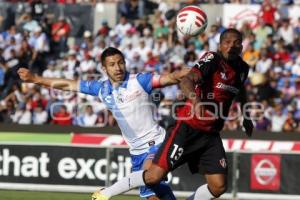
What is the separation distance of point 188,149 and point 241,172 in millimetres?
5738

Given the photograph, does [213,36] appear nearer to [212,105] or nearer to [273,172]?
[273,172]

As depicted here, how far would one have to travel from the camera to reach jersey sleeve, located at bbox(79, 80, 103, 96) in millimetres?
10391

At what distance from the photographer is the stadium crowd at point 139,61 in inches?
758

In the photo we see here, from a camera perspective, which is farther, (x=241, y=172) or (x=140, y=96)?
(x=241, y=172)

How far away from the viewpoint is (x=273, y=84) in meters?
19.7

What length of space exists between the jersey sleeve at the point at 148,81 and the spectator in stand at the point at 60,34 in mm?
13046

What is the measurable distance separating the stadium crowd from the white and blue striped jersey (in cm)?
845

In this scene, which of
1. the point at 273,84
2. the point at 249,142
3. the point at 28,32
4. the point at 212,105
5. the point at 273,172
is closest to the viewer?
the point at 212,105

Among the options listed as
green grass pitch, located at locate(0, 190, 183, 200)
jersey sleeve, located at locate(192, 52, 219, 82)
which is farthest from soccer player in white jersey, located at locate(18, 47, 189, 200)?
green grass pitch, located at locate(0, 190, 183, 200)

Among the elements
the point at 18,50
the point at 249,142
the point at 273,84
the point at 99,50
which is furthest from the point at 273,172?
the point at 18,50

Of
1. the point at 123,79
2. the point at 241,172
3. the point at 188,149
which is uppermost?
the point at 123,79

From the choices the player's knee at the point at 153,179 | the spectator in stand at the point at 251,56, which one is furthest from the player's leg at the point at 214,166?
the spectator in stand at the point at 251,56

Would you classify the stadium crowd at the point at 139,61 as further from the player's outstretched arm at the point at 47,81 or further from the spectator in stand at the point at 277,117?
the player's outstretched arm at the point at 47,81

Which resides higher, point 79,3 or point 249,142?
point 79,3
